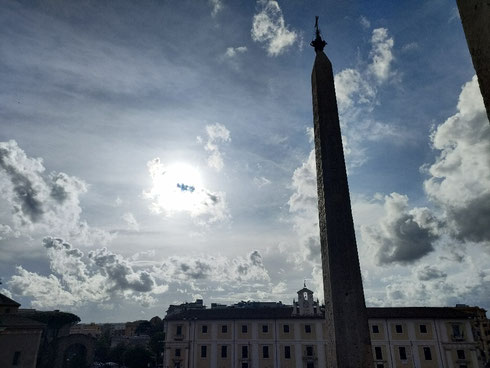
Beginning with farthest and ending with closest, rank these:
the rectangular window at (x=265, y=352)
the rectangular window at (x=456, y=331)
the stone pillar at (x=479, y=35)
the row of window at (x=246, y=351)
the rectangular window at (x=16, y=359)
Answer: the rectangular window at (x=265, y=352) → the row of window at (x=246, y=351) → the rectangular window at (x=456, y=331) → the rectangular window at (x=16, y=359) → the stone pillar at (x=479, y=35)

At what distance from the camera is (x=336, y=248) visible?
456cm

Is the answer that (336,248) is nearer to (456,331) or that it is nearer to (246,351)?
(246,351)

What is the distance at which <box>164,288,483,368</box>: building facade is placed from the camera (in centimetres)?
2728

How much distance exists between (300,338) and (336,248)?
93.1 feet

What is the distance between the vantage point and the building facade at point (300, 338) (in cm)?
2728

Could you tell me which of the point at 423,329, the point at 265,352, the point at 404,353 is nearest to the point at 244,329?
the point at 265,352

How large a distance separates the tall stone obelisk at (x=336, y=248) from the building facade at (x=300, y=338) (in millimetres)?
27567

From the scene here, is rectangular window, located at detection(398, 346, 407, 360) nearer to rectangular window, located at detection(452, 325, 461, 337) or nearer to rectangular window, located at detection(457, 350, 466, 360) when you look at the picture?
rectangular window, located at detection(457, 350, 466, 360)

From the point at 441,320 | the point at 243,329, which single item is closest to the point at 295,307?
the point at 243,329

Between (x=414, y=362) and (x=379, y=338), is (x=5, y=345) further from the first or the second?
(x=414, y=362)

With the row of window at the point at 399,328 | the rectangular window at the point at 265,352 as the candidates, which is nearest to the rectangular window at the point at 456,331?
the row of window at the point at 399,328

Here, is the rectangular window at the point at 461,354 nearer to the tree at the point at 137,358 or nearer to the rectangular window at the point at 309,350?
the rectangular window at the point at 309,350

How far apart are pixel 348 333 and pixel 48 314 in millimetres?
44954

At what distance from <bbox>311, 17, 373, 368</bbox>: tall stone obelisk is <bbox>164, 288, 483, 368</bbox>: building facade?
27567 mm
